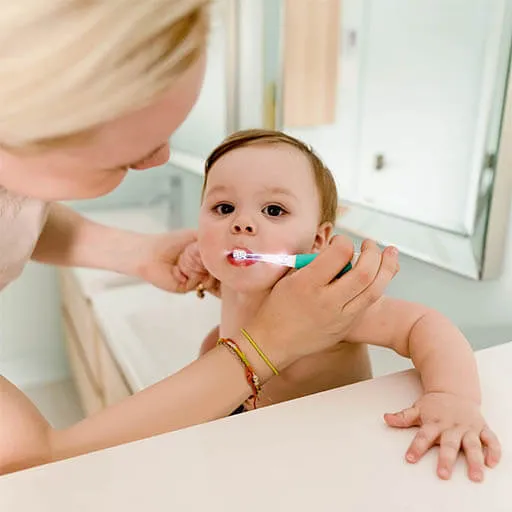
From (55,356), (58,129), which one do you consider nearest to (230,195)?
(58,129)

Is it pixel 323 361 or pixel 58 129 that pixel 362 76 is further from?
pixel 58 129

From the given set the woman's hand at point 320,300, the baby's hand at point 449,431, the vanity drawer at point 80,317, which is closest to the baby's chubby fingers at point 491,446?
the baby's hand at point 449,431

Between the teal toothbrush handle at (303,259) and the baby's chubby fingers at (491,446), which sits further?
the teal toothbrush handle at (303,259)

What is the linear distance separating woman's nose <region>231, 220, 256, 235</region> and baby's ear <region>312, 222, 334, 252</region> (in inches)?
3.3

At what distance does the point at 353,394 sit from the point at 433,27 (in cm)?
55

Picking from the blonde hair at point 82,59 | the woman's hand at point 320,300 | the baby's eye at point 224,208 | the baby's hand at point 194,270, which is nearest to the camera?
the blonde hair at point 82,59

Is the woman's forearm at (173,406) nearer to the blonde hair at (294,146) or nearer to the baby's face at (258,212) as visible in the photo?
the baby's face at (258,212)

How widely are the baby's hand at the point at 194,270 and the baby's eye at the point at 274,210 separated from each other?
0.15 metres

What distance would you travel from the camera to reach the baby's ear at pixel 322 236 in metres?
0.63

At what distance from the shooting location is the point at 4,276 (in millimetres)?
608

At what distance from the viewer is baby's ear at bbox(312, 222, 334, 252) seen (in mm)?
630

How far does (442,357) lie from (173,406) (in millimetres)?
253

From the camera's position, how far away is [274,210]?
0.60 meters

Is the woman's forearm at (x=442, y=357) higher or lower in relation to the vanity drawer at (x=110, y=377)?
higher
